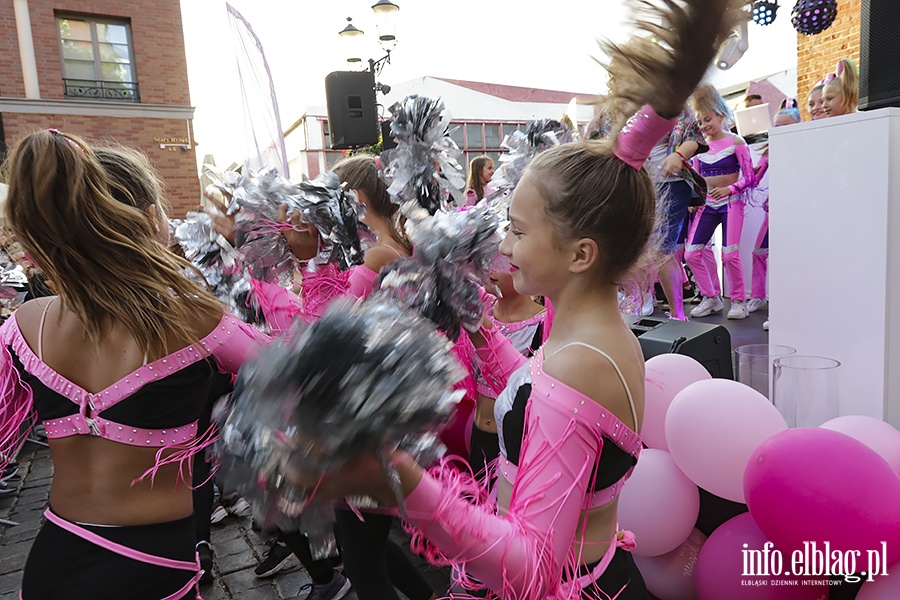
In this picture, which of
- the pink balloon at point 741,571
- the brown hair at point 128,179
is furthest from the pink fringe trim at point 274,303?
the pink balloon at point 741,571

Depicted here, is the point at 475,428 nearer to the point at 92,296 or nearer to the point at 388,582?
the point at 388,582

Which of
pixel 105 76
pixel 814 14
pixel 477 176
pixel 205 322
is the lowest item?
pixel 205 322

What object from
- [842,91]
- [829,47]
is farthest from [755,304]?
[829,47]

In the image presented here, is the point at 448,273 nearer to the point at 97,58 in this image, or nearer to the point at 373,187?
the point at 373,187

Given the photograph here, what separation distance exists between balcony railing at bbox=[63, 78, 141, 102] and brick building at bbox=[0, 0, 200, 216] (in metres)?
0.02

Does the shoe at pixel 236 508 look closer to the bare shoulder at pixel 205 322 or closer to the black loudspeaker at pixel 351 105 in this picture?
the bare shoulder at pixel 205 322

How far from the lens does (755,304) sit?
229 inches

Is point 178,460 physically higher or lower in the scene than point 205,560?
higher

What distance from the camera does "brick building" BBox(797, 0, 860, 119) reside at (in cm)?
799

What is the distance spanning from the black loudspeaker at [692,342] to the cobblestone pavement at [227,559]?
1.41 m

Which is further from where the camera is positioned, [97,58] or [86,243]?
[97,58]

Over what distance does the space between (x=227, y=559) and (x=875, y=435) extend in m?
2.79

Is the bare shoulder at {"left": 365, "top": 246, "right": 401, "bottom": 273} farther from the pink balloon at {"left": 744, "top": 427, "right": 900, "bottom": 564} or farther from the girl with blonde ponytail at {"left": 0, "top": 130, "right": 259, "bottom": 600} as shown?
the pink balloon at {"left": 744, "top": 427, "right": 900, "bottom": 564}

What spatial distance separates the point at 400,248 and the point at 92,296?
4.55 feet
